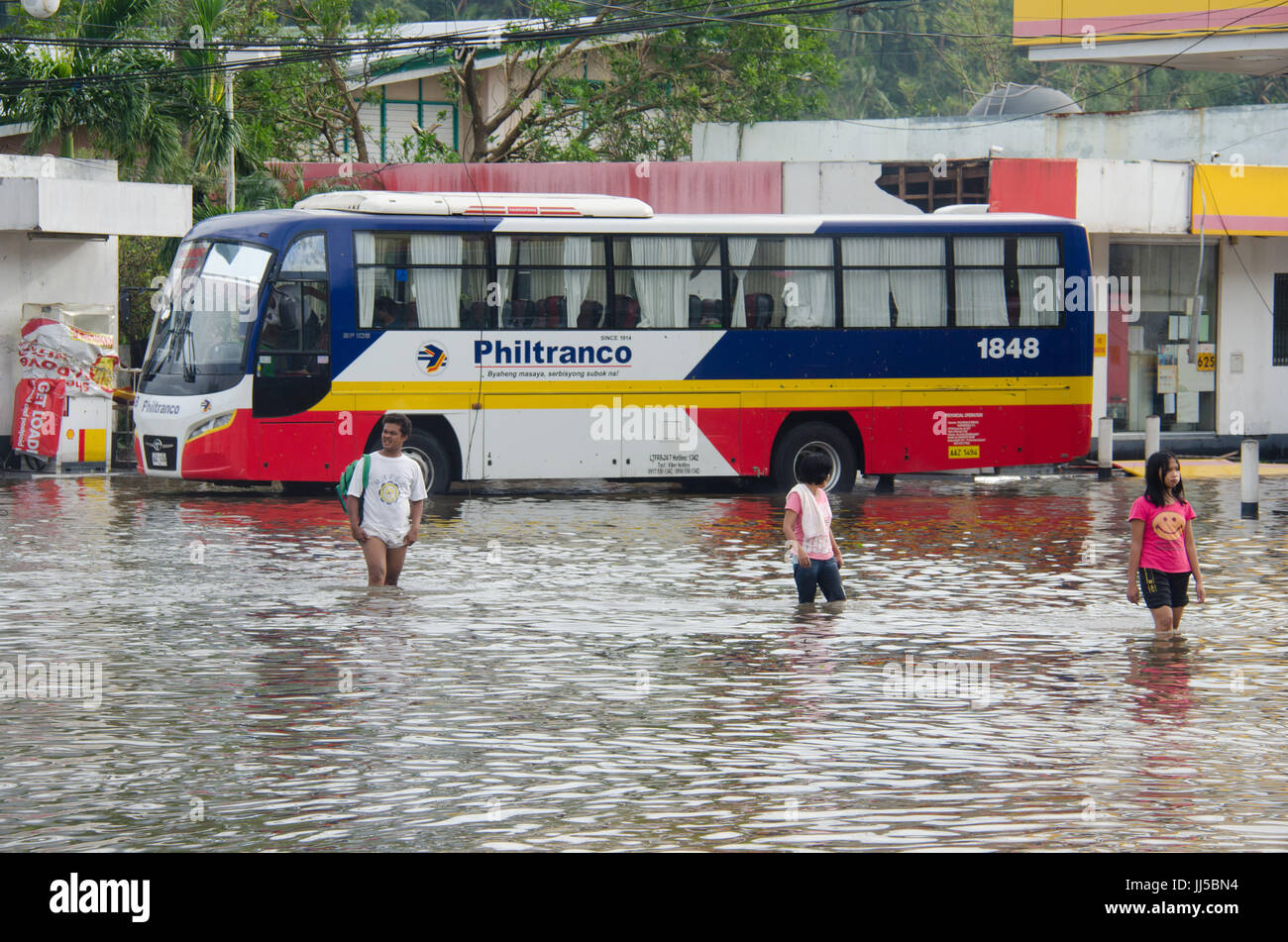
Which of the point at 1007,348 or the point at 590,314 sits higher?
the point at 590,314

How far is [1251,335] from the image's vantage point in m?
31.1

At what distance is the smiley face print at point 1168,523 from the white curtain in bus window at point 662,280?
11.5 m

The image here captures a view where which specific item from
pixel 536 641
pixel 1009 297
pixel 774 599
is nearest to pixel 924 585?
pixel 774 599

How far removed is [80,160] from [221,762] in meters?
21.5

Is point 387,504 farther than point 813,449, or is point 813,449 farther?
point 813,449

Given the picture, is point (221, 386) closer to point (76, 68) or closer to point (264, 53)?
point (76, 68)

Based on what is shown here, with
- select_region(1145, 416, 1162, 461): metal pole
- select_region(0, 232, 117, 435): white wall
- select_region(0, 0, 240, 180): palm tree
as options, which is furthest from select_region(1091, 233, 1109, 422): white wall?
select_region(0, 232, 117, 435): white wall

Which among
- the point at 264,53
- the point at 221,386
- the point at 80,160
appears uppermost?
the point at 264,53

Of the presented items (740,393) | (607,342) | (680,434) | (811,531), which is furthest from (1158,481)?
(607,342)

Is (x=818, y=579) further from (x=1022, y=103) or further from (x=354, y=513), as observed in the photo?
(x=1022, y=103)

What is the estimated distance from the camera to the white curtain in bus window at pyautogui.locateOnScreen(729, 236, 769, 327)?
888 inches

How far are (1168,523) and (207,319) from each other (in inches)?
515

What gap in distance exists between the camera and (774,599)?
13.5 metres

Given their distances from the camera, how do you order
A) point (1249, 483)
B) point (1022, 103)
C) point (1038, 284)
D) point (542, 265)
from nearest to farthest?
point (1249, 483) < point (542, 265) < point (1038, 284) < point (1022, 103)
